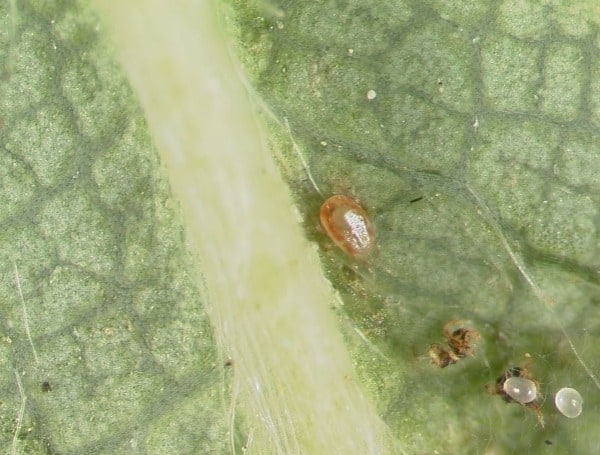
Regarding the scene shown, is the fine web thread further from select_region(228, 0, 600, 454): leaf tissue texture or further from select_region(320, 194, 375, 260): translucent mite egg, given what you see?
select_region(320, 194, 375, 260): translucent mite egg

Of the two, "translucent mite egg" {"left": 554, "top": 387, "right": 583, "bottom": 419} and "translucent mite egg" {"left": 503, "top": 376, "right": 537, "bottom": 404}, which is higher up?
"translucent mite egg" {"left": 503, "top": 376, "right": 537, "bottom": 404}

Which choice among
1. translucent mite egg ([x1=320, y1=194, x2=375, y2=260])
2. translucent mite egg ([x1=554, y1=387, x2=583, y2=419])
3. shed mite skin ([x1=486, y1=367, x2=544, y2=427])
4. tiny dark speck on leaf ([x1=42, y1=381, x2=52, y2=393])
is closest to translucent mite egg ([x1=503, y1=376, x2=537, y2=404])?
shed mite skin ([x1=486, y1=367, x2=544, y2=427])

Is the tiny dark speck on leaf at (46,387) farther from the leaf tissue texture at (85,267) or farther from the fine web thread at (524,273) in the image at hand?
the fine web thread at (524,273)

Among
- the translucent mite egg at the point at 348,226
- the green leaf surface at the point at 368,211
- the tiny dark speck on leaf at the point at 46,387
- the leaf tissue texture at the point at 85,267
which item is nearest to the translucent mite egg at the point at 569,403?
the green leaf surface at the point at 368,211

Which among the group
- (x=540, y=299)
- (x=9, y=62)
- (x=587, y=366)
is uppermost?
(x=9, y=62)

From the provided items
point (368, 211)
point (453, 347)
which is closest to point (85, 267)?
point (368, 211)

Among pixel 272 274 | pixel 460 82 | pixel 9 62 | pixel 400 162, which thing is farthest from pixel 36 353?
pixel 460 82

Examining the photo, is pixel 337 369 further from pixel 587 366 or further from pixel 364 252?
pixel 587 366
